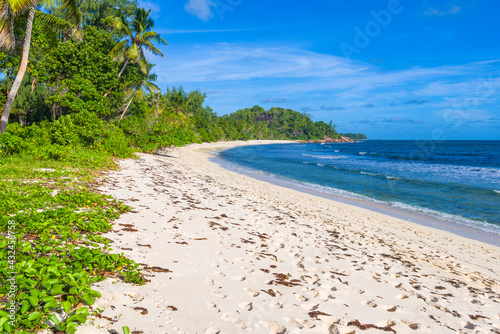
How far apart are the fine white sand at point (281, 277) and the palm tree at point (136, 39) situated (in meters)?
19.2

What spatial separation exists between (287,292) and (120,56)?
25.4m

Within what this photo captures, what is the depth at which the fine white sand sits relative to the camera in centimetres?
309

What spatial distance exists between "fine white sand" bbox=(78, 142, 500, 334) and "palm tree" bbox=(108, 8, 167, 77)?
19.2 m

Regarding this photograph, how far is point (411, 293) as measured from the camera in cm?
448

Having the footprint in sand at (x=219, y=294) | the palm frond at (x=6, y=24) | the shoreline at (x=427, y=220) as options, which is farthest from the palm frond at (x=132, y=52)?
the footprint in sand at (x=219, y=294)

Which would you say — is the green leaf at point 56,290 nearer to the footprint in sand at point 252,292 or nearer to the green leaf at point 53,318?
the green leaf at point 53,318

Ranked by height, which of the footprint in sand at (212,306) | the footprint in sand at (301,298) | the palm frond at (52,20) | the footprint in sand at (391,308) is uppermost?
the palm frond at (52,20)

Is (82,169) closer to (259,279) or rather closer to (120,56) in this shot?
(259,279)

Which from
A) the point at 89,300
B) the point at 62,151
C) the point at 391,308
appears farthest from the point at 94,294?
the point at 62,151

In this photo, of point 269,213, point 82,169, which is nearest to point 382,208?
point 269,213

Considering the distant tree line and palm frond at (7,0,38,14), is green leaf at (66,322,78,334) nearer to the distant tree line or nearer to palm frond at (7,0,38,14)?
the distant tree line

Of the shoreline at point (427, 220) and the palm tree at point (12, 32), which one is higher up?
the palm tree at point (12, 32)

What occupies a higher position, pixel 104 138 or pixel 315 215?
pixel 104 138

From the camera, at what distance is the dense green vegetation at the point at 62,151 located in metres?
2.75
